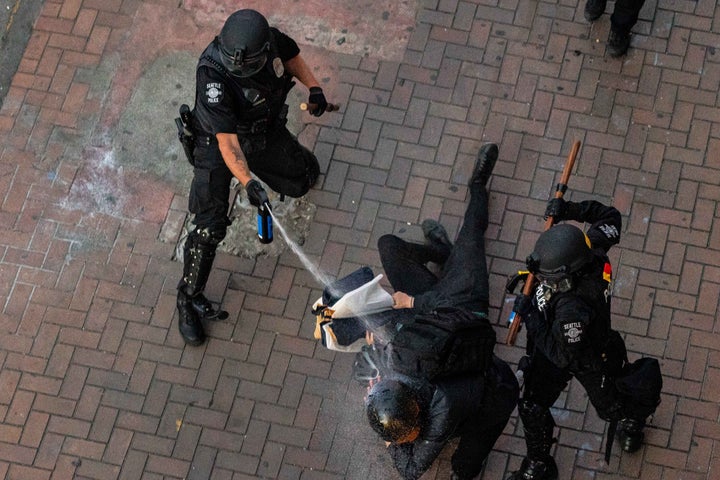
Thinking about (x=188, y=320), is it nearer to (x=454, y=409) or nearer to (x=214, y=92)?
(x=214, y=92)

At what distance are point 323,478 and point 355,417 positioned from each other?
1.60 feet

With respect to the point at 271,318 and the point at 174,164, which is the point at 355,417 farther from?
the point at 174,164

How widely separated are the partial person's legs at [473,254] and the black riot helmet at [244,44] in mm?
1862

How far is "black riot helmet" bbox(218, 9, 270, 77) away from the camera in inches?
230

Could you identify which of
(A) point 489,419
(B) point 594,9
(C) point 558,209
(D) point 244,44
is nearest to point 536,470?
(A) point 489,419

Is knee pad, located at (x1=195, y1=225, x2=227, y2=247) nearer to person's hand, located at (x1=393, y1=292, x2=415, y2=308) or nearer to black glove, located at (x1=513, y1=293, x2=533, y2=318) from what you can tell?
person's hand, located at (x1=393, y1=292, x2=415, y2=308)

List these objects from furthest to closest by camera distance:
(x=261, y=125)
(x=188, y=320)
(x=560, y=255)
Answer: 1. (x=188, y=320)
2. (x=261, y=125)
3. (x=560, y=255)

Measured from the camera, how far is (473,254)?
636cm

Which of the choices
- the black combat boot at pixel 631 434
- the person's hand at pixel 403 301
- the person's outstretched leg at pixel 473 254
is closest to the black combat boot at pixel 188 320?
the person's hand at pixel 403 301

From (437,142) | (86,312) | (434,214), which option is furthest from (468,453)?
(86,312)

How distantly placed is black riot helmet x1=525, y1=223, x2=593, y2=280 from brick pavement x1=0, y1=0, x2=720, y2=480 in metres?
1.74

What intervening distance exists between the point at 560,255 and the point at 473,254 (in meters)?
1.24

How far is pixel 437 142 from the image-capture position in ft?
24.8

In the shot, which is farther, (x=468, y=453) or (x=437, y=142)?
(x=437, y=142)
